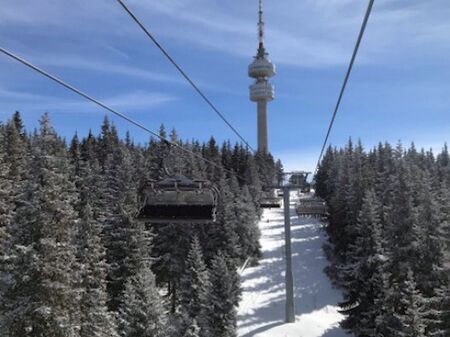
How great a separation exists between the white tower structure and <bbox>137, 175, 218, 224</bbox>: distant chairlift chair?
124252 mm

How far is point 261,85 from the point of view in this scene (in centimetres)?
14175

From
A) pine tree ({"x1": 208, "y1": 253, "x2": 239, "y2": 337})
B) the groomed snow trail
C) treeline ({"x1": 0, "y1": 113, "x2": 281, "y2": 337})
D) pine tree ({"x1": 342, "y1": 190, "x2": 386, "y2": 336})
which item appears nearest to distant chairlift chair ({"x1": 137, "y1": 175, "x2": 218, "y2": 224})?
treeline ({"x1": 0, "y1": 113, "x2": 281, "y2": 337})

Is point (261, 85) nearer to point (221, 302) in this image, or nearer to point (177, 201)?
point (221, 302)

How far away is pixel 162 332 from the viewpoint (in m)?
29.1

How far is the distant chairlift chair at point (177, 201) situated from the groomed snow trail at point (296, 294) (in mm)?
28909

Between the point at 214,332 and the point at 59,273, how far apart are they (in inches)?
585

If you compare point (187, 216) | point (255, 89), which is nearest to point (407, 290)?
point (187, 216)

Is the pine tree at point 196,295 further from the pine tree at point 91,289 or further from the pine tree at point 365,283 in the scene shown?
the pine tree at point 365,283

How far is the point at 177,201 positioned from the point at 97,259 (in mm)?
20136

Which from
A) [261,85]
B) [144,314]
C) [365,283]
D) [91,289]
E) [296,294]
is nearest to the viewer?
[91,289]

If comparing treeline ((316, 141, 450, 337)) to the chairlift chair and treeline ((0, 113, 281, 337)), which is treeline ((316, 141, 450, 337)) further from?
treeline ((0, 113, 281, 337))

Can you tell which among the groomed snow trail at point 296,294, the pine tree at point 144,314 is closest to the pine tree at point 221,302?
the pine tree at point 144,314

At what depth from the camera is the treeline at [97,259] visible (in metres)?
21.5

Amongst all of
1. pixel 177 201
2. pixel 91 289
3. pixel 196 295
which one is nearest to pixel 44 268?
pixel 91 289
